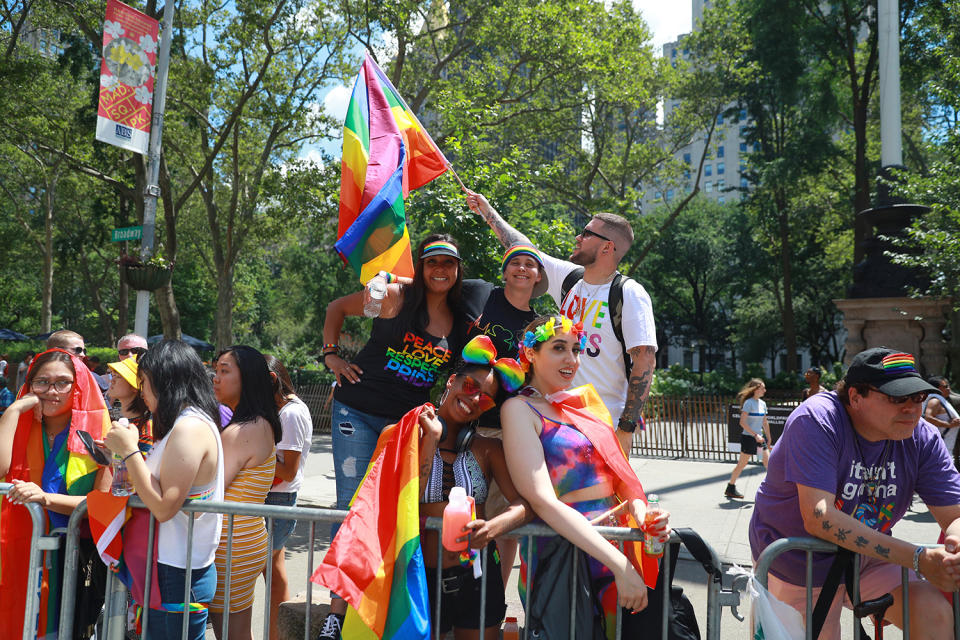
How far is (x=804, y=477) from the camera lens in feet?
9.75

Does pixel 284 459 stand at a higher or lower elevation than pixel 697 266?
lower

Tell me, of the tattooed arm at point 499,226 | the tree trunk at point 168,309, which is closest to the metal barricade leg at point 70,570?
the tattooed arm at point 499,226

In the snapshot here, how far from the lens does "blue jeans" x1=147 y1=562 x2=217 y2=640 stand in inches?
121

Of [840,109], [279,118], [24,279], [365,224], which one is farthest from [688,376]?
[24,279]

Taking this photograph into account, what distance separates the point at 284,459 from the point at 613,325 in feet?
7.93

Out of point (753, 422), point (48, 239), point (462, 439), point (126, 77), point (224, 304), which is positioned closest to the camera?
point (462, 439)

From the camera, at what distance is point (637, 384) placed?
3752 millimetres

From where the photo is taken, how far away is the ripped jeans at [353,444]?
360 cm

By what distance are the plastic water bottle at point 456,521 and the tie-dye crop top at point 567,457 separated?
46cm

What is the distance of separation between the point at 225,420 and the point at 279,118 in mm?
12174

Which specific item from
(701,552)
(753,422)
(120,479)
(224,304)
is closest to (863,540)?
(701,552)

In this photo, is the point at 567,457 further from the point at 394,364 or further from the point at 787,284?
the point at 787,284

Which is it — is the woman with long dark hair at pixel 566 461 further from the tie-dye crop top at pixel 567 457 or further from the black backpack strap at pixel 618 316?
the black backpack strap at pixel 618 316

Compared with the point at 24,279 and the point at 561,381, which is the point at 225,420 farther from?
the point at 24,279
